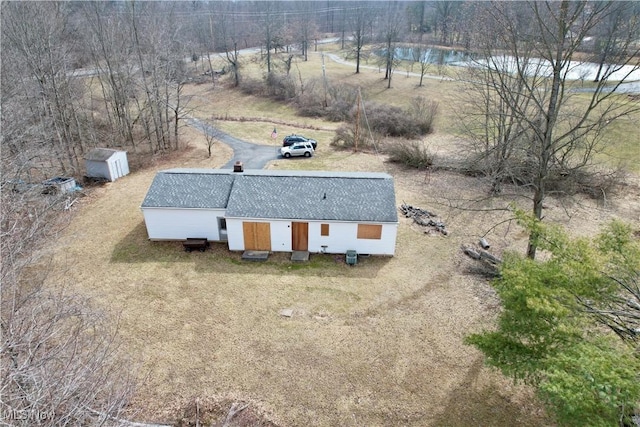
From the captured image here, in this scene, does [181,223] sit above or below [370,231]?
below

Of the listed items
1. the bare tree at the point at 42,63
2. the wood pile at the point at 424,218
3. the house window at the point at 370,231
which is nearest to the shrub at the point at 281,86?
the bare tree at the point at 42,63

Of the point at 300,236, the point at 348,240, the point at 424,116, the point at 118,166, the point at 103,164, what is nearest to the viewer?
the point at 348,240

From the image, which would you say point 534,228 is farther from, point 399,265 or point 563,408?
point 399,265

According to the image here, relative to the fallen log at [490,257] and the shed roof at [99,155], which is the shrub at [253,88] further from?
the fallen log at [490,257]

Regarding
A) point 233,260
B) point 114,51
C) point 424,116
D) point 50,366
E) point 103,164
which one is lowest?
point 233,260

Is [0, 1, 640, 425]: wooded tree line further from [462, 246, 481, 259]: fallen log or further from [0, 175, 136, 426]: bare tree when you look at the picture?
[462, 246, 481, 259]: fallen log

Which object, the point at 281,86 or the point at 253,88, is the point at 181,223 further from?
the point at 253,88

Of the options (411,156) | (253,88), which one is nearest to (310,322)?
(411,156)

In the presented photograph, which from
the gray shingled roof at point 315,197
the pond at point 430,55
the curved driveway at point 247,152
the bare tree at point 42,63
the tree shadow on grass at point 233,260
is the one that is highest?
the bare tree at point 42,63
